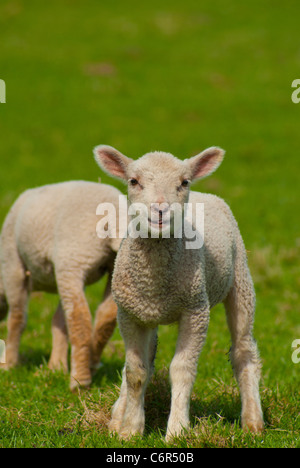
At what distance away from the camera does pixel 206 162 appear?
4484 mm

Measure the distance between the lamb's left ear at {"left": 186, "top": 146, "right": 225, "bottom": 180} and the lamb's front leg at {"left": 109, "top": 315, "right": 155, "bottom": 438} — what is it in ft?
3.46

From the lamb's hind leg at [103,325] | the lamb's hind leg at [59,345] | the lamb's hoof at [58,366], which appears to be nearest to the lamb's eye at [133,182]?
the lamb's hind leg at [103,325]

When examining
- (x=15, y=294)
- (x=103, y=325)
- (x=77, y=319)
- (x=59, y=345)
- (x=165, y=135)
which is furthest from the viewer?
(x=165, y=135)

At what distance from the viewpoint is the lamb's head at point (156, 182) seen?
391 cm

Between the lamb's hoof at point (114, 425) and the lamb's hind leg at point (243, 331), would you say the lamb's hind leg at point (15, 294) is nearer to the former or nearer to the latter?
the lamb's hoof at point (114, 425)

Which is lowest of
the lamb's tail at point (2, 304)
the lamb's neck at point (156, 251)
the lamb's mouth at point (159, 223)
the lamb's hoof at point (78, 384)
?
the lamb's hoof at point (78, 384)

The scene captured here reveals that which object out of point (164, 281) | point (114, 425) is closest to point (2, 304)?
point (114, 425)

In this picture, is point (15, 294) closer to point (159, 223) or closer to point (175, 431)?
point (175, 431)

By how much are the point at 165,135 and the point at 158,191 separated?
1525cm

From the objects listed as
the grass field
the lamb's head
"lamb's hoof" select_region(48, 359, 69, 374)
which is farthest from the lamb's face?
"lamb's hoof" select_region(48, 359, 69, 374)

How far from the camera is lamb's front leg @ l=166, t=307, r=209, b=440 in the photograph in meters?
4.19

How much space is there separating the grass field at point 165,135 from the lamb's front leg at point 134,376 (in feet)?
0.53

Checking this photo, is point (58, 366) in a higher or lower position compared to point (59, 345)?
lower

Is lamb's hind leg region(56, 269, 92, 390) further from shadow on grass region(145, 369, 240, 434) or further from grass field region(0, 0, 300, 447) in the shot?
shadow on grass region(145, 369, 240, 434)
